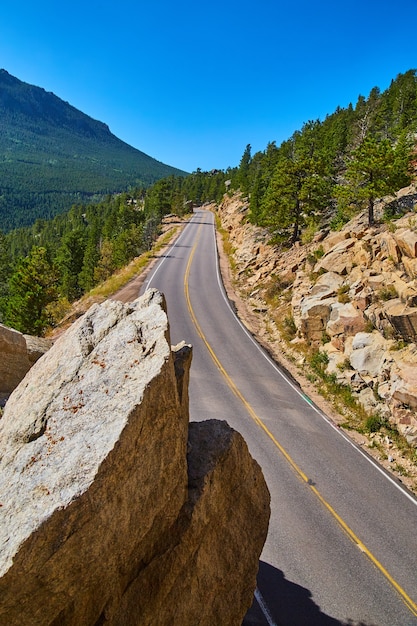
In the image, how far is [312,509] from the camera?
12.5 meters

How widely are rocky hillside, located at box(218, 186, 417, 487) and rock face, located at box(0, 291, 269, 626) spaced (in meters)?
11.6

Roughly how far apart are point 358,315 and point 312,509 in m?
12.3

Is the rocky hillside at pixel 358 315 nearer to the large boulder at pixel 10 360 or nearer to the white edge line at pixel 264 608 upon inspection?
the white edge line at pixel 264 608

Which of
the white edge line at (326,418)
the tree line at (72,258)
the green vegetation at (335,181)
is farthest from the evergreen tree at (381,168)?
the tree line at (72,258)

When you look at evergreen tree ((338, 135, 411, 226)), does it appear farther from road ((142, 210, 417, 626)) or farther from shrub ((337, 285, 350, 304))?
road ((142, 210, 417, 626))

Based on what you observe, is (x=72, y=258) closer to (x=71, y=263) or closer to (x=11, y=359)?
(x=71, y=263)

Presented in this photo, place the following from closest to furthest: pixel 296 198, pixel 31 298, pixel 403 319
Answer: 1. pixel 403 319
2. pixel 31 298
3. pixel 296 198

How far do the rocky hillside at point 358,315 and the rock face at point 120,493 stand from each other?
38.1ft

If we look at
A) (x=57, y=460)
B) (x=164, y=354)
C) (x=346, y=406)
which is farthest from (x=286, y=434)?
(x=57, y=460)

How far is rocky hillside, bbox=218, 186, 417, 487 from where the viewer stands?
707 inches

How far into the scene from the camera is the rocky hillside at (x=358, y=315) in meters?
18.0

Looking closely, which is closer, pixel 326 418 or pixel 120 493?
pixel 120 493

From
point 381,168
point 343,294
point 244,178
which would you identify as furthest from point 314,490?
point 244,178

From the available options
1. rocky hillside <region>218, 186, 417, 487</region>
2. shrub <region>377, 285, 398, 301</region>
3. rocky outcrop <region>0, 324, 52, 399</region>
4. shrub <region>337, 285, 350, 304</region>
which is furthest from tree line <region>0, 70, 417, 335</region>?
rocky outcrop <region>0, 324, 52, 399</region>
